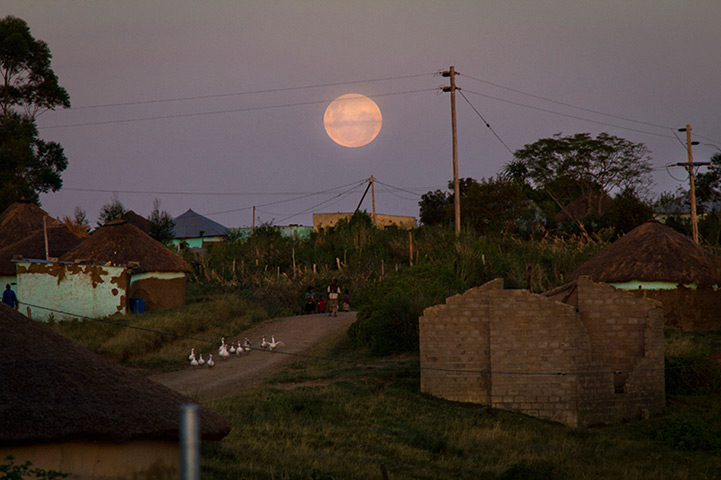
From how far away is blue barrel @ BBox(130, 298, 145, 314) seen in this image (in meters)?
26.7

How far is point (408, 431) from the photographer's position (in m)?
15.2

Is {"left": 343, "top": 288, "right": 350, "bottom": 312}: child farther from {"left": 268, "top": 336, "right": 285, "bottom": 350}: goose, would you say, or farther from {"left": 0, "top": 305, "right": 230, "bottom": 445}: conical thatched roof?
{"left": 0, "top": 305, "right": 230, "bottom": 445}: conical thatched roof

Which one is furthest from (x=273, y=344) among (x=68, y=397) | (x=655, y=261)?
(x=68, y=397)

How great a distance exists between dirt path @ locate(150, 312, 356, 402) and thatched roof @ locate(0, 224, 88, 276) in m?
9.27

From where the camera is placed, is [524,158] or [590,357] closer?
[590,357]

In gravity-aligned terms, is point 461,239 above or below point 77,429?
above

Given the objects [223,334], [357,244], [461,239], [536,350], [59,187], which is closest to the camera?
[536,350]

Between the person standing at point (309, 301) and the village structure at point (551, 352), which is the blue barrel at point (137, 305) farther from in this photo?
the village structure at point (551, 352)

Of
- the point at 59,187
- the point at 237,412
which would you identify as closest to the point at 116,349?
the point at 237,412

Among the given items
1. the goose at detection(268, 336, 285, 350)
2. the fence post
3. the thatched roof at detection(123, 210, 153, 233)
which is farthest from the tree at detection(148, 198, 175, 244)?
the fence post

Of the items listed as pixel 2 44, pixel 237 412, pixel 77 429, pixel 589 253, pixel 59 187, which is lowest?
pixel 237 412

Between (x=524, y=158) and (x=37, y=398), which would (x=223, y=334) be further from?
(x=524, y=158)

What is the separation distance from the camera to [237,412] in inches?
607

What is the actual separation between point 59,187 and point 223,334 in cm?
2246
